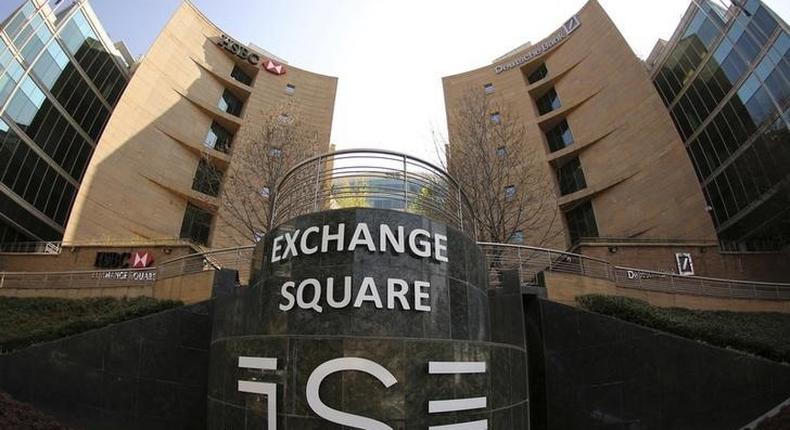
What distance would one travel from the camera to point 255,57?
140 ft

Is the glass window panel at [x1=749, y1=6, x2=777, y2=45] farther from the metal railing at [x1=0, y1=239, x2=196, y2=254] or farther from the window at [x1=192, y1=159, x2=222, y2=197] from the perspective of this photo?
the window at [x1=192, y1=159, x2=222, y2=197]

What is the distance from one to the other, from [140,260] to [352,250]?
24353 millimetres

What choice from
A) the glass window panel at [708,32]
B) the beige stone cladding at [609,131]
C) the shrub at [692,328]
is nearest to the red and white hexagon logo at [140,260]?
the shrub at [692,328]

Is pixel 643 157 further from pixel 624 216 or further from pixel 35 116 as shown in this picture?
pixel 35 116

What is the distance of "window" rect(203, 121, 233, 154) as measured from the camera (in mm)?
37688

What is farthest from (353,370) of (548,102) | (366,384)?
(548,102)

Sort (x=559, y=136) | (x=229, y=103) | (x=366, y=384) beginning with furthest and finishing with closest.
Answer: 1. (x=229, y=103)
2. (x=559, y=136)
3. (x=366, y=384)

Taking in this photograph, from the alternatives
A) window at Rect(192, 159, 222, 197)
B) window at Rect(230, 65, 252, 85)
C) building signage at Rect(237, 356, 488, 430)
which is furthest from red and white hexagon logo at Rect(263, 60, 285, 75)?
building signage at Rect(237, 356, 488, 430)

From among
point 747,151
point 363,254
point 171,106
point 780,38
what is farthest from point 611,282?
point 171,106

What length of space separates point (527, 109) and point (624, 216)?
13.8 metres

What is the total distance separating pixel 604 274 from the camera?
17.3 m

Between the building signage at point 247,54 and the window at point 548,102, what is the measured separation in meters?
→ 26.9

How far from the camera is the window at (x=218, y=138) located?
37688 millimetres

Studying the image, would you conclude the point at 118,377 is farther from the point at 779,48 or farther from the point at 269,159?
the point at 779,48
